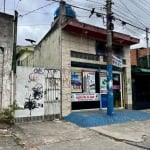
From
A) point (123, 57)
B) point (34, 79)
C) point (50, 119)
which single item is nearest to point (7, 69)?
point (34, 79)

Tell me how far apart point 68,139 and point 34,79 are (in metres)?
4.09

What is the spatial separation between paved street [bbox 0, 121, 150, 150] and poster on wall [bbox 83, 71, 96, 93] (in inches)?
128

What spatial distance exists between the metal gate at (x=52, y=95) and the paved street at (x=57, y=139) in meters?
1.31

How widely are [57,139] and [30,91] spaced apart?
3.68 metres

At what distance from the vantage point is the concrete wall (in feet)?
43.6

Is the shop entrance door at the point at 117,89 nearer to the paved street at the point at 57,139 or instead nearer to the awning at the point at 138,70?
the awning at the point at 138,70

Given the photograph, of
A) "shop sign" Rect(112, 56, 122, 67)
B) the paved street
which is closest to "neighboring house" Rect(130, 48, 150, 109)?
"shop sign" Rect(112, 56, 122, 67)

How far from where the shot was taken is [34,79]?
12.0 m

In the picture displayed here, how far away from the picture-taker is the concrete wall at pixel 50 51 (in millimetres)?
13281

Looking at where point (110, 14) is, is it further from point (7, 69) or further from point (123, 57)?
point (7, 69)

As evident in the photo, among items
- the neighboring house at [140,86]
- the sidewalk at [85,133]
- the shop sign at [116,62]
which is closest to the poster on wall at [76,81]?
the sidewalk at [85,133]

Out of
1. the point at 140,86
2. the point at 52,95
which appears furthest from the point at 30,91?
the point at 140,86

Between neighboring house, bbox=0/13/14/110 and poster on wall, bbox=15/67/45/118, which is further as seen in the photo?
poster on wall, bbox=15/67/45/118

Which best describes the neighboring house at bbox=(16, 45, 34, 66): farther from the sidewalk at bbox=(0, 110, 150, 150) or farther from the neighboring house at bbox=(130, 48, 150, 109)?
the neighboring house at bbox=(130, 48, 150, 109)
